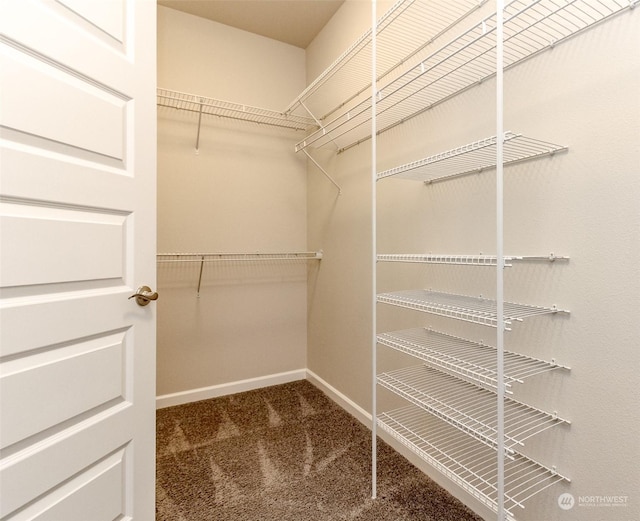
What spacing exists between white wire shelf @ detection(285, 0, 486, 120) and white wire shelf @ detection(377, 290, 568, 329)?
43.9 inches

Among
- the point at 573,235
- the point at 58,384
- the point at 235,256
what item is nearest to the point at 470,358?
the point at 573,235

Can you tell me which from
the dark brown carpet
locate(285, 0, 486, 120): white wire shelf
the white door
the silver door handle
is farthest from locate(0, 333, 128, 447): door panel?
locate(285, 0, 486, 120): white wire shelf

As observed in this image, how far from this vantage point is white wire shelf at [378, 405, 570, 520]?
3.57 ft

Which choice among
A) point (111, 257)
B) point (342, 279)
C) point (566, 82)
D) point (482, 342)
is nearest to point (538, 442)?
point (482, 342)

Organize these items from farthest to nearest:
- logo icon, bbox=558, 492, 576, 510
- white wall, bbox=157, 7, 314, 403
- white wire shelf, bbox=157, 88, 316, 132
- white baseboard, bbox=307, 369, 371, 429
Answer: white wall, bbox=157, 7, 314, 403 < white wire shelf, bbox=157, 88, 316, 132 < white baseboard, bbox=307, 369, 371, 429 < logo icon, bbox=558, 492, 576, 510

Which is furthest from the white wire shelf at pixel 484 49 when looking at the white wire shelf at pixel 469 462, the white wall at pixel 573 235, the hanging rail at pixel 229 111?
the white wire shelf at pixel 469 462

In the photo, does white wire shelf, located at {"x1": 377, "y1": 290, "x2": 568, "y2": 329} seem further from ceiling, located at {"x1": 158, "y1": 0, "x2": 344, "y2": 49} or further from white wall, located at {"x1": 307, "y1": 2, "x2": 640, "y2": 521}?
ceiling, located at {"x1": 158, "y1": 0, "x2": 344, "y2": 49}

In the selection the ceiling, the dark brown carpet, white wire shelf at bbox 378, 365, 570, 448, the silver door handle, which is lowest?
the dark brown carpet

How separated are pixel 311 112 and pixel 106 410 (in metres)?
2.30

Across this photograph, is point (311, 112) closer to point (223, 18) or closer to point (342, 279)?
point (223, 18)

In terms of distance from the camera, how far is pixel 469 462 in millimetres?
1370

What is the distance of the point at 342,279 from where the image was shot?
227 centimetres

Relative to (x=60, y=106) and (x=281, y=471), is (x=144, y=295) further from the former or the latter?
(x=281, y=471)

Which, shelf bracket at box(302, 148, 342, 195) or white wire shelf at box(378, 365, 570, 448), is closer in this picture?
white wire shelf at box(378, 365, 570, 448)
